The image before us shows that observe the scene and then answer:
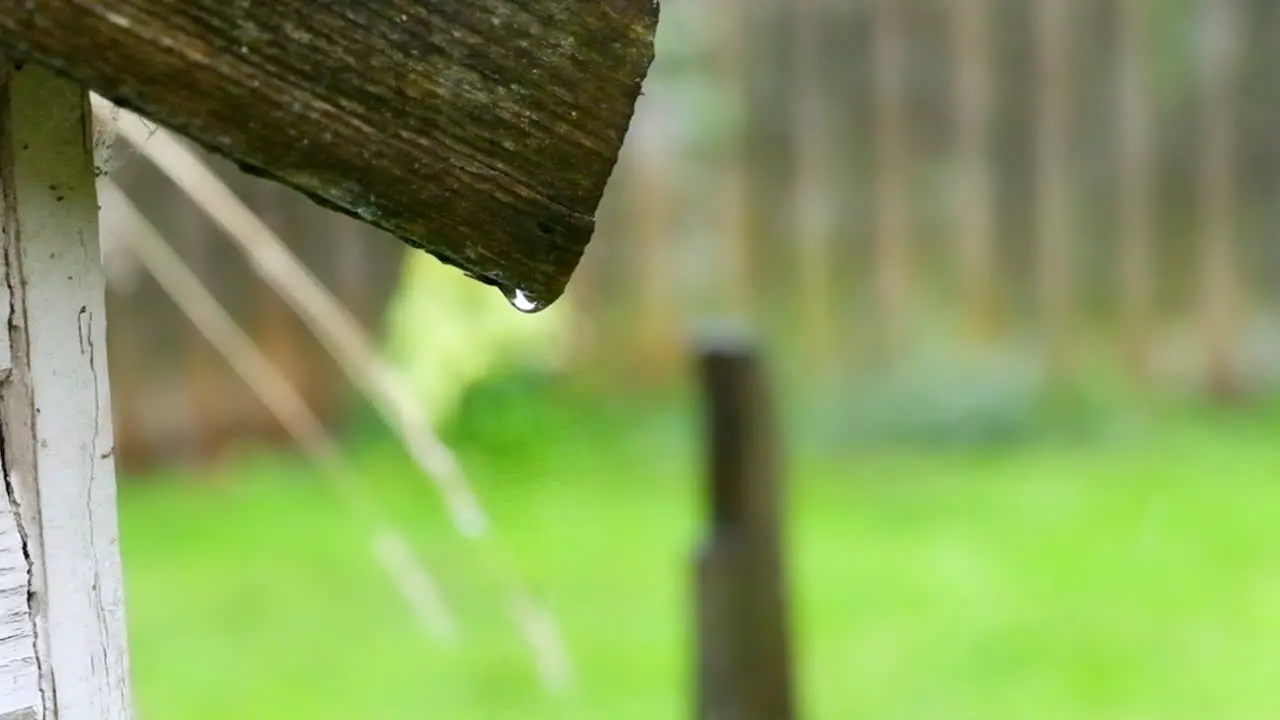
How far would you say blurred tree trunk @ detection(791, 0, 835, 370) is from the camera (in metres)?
1.86

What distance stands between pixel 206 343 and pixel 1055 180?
45.1 inches

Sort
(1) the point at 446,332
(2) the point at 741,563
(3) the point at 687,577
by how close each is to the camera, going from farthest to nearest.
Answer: (1) the point at 446,332, (3) the point at 687,577, (2) the point at 741,563

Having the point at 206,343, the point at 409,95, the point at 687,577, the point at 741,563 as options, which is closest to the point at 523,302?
the point at 409,95

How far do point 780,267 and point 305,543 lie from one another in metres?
0.76

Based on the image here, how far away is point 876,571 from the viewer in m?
1.36

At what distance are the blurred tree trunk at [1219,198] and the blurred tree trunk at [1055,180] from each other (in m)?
0.17

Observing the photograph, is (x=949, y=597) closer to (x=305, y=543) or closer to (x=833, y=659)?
(x=833, y=659)

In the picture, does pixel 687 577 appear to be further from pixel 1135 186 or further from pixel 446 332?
pixel 1135 186

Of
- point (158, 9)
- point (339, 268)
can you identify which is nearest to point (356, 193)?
point (158, 9)

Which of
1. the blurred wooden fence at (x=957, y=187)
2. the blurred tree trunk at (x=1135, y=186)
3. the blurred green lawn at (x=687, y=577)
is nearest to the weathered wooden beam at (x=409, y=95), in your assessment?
the blurred green lawn at (x=687, y=577)

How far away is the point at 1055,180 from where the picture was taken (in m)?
1.82

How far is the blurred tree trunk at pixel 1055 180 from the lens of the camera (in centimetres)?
179

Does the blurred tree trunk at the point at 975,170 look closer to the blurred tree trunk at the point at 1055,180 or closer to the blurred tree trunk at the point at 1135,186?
the blurred tree trunk at the point at 1055,180

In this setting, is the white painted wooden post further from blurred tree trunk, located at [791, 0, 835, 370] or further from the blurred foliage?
blurred tree trunk, located at [791, 0, 835, 370]
